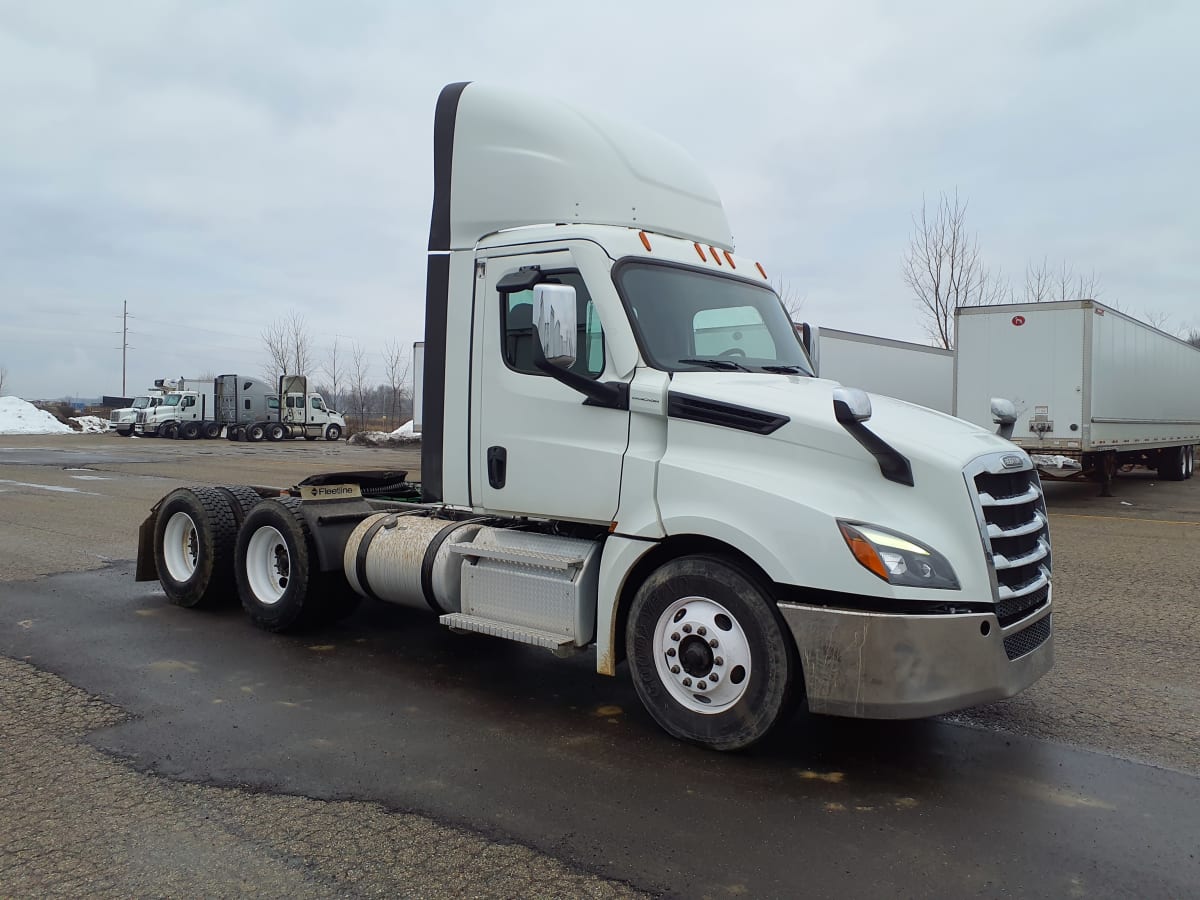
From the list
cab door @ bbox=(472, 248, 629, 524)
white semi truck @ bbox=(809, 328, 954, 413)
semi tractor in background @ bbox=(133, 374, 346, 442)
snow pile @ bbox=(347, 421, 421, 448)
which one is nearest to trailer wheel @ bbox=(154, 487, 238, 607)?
cab door @ bbox=(472, 248, 629, 524)

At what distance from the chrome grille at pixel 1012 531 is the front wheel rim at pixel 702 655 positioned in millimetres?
1188

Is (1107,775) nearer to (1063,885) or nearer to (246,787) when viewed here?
(1063,885)

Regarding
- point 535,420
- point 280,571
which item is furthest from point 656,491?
point 280,571

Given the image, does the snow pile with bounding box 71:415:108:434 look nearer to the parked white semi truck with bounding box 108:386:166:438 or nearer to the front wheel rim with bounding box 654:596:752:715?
the parked white semi truck with bounding box 108:386:166:438

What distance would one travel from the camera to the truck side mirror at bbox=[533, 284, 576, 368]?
4.61 metres

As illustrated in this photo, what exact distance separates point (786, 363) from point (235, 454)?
103 feet

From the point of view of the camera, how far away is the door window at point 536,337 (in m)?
4.94

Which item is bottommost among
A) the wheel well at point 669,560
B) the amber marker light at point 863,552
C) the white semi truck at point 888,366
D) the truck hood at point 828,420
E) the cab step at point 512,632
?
the cab step at point 512,632

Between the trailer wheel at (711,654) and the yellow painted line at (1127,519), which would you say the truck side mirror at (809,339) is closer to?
the trailer wheel at (711,654)

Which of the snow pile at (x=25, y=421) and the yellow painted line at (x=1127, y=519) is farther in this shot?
the snow pile at (x=25, y=421)

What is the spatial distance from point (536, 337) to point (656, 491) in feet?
3.41

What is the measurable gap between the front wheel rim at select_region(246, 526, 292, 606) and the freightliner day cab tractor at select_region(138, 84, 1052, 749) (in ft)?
0.05

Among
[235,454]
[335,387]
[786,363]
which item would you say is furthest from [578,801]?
[335,387]

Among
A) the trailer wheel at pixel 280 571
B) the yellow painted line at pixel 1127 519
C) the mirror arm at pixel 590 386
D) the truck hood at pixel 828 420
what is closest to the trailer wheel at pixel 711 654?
the truck hood at pixel 828 420
